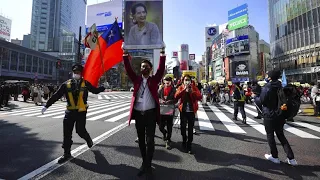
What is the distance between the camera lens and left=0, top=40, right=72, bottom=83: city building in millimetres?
43375

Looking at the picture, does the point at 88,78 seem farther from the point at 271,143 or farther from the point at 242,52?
Result: the point at 242,52

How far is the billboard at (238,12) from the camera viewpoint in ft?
175

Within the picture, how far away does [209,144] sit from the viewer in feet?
16.4

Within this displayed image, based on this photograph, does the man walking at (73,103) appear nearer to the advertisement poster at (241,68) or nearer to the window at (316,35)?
the window at (316,35)

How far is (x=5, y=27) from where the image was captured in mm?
46156

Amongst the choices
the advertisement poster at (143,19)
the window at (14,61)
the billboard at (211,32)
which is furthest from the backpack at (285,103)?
the billboard at (211,32)

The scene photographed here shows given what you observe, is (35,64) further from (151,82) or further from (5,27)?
(151,82)

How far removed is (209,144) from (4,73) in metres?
52.4

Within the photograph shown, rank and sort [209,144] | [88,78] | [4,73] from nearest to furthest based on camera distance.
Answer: [88,78] < [209,144] < [4,73]

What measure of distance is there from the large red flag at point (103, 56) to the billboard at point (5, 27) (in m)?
53.8

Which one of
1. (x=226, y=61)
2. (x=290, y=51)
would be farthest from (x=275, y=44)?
(x=226, y=61)

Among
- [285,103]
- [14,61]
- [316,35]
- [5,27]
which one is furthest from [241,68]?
[5,27]

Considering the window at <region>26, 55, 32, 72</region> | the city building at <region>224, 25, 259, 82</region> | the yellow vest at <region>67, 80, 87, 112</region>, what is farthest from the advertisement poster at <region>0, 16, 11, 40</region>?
Result: the city building at <region>224, 25, 259, 82</region>

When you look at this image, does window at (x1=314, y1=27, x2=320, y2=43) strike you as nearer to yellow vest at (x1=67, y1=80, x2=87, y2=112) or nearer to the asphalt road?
the asphalt road
